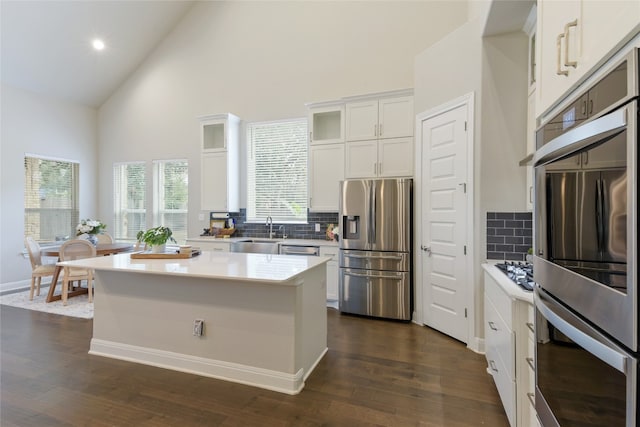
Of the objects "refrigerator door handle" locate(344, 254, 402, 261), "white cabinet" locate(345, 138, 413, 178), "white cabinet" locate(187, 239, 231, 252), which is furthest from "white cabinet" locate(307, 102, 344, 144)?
"white cabinet" locate(187, 239, 231, 252)

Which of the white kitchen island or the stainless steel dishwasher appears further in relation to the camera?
the stainless steel dishwasher

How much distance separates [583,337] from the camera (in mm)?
934

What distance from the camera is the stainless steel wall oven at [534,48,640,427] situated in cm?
75

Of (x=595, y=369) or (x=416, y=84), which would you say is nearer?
(x=595, y=369)

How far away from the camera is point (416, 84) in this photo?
3.79 meters

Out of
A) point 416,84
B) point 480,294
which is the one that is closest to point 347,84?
point 416,84

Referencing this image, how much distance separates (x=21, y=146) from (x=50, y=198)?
103 cm

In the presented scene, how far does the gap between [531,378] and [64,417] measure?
284 cm

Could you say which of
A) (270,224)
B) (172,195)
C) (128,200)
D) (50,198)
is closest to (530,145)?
(270,224)

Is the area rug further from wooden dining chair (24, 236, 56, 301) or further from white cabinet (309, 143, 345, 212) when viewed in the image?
white cabinet (309, 143, 345, 212)

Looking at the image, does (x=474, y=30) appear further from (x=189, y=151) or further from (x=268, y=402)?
(x=189, y=151)

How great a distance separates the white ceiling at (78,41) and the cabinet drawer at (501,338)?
22.2 ft

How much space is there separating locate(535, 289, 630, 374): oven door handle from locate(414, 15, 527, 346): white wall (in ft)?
6.18

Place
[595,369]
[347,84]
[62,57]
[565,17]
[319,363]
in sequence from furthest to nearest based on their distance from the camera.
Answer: [62,57]
[347,84]
[319,363]
[565,17]
[595,369]
